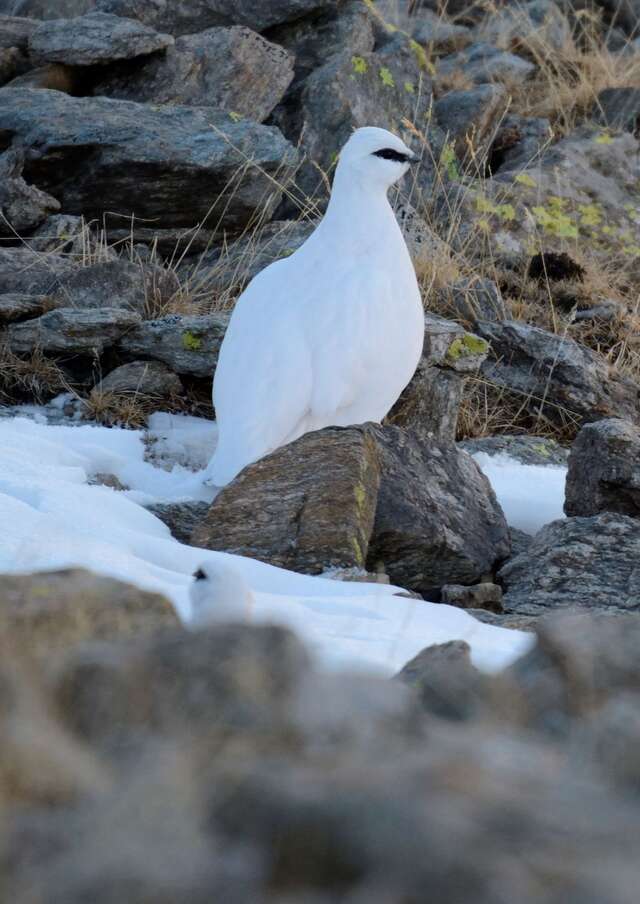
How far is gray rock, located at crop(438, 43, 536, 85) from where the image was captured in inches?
372

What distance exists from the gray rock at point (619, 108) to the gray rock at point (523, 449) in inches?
169

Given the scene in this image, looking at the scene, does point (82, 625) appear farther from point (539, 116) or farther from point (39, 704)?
point (539, 116)

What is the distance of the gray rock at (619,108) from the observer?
31.4 feet

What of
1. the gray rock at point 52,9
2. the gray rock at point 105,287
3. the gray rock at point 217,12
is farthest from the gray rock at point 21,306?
the gray rock at point 52,9

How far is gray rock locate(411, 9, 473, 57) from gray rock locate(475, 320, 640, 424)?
368 cm

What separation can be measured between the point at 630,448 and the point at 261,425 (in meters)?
1.15

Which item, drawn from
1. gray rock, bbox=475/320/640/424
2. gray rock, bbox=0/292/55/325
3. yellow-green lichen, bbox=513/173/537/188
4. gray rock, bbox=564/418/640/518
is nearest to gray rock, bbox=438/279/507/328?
gray rock, bbox=475/320/640/424

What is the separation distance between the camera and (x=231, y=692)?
4.63ft

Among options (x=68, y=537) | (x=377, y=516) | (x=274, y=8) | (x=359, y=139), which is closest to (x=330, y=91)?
(x=274, y=8)

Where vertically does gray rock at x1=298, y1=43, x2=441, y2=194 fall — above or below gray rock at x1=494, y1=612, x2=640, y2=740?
below

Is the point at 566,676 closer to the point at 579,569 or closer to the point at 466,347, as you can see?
the point at 579,569

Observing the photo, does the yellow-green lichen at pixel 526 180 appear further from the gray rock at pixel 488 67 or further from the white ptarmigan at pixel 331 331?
the white ptarmigan at pixel 331 331

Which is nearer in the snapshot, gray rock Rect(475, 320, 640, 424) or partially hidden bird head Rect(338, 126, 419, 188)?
partially hidden bird head Rect(338, 126, 419, 188)

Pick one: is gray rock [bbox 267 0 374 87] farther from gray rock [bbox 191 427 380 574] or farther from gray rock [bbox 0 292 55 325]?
gray rock [bbox 191 427 380 574]
